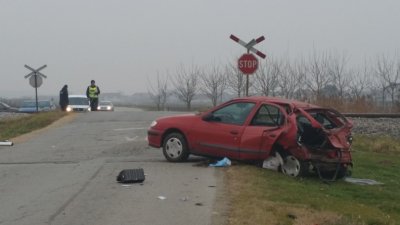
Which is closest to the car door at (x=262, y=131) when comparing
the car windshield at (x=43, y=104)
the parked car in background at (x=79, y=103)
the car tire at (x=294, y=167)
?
the car tire at (x=294, y=167)

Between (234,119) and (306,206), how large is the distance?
409cm

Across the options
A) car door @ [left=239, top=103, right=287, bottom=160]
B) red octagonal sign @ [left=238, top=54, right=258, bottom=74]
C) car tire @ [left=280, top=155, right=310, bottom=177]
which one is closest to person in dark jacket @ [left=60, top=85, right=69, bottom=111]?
red octagonal sign @ [left=238, top=54, right=258, bottom=74]

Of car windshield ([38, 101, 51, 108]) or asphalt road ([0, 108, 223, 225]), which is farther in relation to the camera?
car windshield ([38, 101, 51, 108])

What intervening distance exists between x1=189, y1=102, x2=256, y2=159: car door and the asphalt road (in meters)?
0.45

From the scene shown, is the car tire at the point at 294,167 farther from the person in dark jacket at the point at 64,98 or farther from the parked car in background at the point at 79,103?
the parked car in background at the point at 79,103

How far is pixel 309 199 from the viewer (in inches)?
352

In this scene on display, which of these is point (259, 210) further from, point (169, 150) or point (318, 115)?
point (169, 150)

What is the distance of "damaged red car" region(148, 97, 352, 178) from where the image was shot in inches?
436

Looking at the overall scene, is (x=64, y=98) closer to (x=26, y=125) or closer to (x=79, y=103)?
(x=79, y=103)

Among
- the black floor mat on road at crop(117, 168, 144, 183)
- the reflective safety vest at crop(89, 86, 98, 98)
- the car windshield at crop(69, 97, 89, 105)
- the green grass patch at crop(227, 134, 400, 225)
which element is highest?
the reflective safety vest at crop(89, 86, 98, 98)

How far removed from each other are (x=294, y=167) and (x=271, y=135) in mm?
744

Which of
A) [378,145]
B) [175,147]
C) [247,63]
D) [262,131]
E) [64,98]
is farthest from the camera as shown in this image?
[64,98]

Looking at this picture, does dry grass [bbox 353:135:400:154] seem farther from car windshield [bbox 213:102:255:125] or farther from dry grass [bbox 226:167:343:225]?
dry grass [bbox 226:167:343:225]

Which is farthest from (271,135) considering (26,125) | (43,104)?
(43,104)
